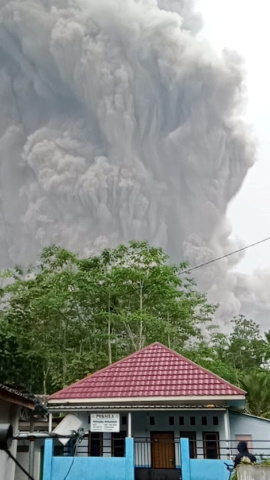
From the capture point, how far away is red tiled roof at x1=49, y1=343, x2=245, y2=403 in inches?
533

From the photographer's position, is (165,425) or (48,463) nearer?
(48,463)

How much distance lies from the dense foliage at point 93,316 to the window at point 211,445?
10927 millimetres

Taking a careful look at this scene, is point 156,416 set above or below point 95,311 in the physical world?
below

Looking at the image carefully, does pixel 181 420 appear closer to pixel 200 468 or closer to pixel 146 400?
pixel 146 400

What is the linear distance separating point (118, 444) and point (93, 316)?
14.0m

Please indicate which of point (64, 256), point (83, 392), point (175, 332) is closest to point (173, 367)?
point (83, 392)

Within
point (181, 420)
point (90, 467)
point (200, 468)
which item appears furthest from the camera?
point (181, 420)

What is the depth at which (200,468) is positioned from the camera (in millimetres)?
11688

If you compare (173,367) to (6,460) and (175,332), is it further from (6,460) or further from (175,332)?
(175,332)

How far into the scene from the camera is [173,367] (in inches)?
597

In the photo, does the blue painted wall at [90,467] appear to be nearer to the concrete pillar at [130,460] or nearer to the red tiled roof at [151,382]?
the concrete pillar at [130,460]

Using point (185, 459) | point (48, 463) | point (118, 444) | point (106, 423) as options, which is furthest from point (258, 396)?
point (48, 463)

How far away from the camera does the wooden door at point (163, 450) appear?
13.8 metres

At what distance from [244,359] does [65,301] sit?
25077mm
